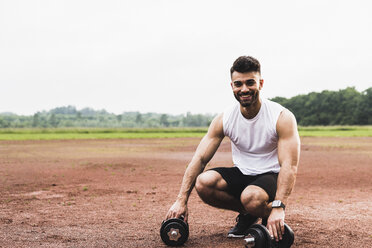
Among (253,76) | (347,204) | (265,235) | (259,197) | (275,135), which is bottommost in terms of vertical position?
(347,204)

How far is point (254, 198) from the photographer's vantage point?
13.6 ft

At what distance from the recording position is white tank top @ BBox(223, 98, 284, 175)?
4.27 m

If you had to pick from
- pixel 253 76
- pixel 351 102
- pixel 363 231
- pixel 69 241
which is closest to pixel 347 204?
pixel 363 231

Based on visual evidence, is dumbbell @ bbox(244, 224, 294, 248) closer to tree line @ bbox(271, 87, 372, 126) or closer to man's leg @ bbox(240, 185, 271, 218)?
man's leg @ bbox(240, 185, 271, 218)

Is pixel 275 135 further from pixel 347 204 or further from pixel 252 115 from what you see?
pixel 347 204

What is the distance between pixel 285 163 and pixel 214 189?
834 mm

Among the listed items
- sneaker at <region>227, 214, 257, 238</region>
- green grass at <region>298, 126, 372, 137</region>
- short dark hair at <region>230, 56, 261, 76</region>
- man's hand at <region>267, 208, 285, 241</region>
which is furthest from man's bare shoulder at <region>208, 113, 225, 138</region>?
green grass at <region>298, 126, 372, 137</region>

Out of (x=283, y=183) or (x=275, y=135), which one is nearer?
(x=283, y=183)

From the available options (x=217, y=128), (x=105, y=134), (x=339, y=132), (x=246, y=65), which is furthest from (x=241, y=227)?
(x=339, y=132)

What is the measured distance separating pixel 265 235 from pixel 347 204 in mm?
3916

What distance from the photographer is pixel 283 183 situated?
3.98 metres

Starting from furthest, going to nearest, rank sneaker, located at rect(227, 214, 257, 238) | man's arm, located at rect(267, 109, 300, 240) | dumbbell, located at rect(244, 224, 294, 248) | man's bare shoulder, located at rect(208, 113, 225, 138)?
sneaker, located at rect(227, 214, 257, 238) < man's bare shoulder, located at rect(208, 113, 225, 138) < man's arm, located at rect(267, 109, 300, 240) < dumbbell, located at rect(244, 224, 294, 248)

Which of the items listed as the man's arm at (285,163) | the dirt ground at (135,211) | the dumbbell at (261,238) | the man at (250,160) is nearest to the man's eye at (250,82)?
the man at (250,160)

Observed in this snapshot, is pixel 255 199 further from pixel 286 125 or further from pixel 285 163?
pixel 286 125
